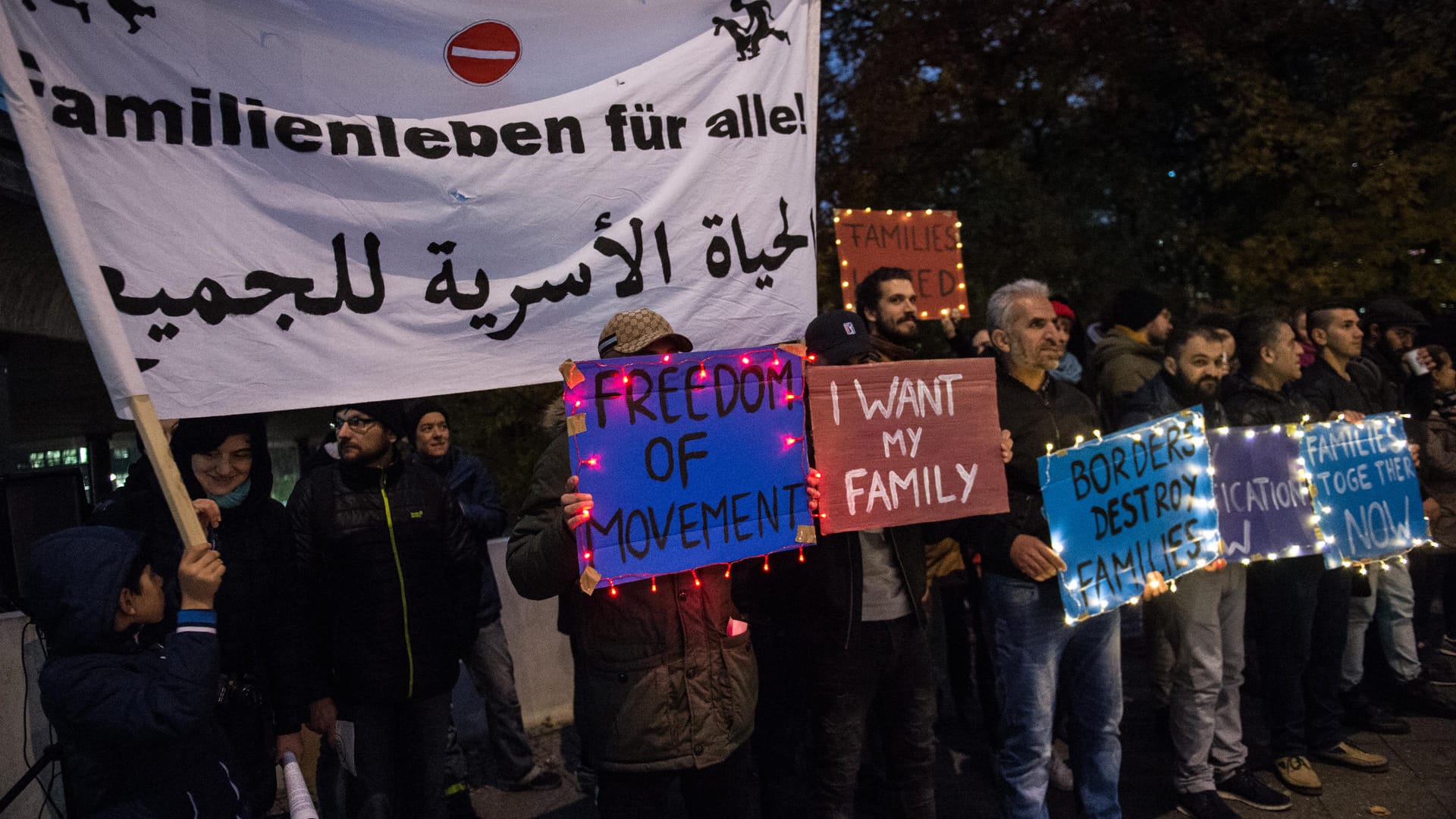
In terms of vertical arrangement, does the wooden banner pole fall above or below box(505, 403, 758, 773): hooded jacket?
above

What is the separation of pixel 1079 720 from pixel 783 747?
1.16 metres

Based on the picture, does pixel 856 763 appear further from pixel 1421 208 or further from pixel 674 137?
pixel 1421 208

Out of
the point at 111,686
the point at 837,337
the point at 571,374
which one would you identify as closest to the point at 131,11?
the point at 571,374

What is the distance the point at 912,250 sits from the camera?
7027 mm

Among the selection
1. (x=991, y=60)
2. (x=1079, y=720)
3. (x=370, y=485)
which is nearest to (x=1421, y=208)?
(x=991, y=60)

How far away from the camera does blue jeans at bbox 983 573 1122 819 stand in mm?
3906

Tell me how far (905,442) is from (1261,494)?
208 centimetres

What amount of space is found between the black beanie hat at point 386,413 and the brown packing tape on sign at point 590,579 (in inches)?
51.9

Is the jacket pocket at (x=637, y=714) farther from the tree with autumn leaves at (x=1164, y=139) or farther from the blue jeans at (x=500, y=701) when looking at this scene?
the tree with autumn leaves at (x=1164, y=139)

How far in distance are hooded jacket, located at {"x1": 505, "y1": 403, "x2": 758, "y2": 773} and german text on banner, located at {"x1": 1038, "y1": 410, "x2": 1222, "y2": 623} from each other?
140 cm

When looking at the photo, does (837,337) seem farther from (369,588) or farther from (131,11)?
(131,11)

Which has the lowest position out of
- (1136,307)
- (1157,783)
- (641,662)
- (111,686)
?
(1157,783)

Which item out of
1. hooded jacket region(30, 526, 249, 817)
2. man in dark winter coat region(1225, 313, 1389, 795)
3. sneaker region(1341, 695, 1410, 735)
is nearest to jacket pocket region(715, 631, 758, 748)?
hooded jacket region(30, 526, 249, 817)

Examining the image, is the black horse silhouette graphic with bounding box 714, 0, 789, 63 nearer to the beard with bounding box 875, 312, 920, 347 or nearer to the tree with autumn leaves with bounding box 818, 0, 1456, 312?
the beard with bounding box 875, 312, 920, 347
